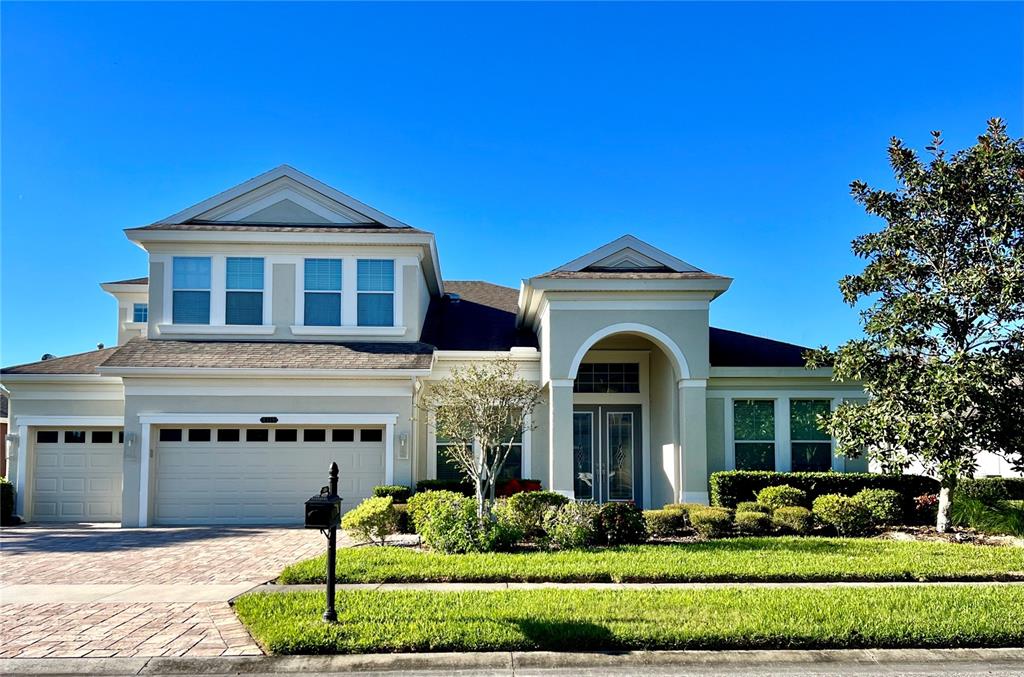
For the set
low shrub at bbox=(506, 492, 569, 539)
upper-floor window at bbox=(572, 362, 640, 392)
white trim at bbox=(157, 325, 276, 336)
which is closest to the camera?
low shrub at bbox=(506, 492, 569, 539)

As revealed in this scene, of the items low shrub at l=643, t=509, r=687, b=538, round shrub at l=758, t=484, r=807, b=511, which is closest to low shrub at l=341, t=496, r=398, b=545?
low shrub at l=643, t=509, r=687, b=538

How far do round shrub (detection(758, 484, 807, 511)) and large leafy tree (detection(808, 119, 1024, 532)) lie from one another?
5.30 ft

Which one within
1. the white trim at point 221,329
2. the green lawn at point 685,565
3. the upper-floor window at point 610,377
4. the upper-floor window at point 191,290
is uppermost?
the upper-floor window at point 191,290

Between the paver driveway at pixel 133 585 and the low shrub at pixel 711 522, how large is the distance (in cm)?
653

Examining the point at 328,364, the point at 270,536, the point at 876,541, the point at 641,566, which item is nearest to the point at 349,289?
the point at 328,364

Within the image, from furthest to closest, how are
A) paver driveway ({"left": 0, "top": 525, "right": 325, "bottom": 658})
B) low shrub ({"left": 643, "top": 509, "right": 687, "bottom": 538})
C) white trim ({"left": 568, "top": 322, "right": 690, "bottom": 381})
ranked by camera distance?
white trim ({"left": 568, "top": 322, "right": 690, "bottom": 381}) → low shrub ({"left": 643, "top": 509, "right": 687, "bottom": 538}) → paver driveway ({"left": 0, "top": 525, "right": 325, "bottom": 658})

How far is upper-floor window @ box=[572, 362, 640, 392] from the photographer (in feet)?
66.2

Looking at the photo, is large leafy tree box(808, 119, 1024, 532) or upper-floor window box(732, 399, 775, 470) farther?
upper-floor window box(732, 399, 775, 470)

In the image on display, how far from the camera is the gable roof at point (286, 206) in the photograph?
1905 centimetres

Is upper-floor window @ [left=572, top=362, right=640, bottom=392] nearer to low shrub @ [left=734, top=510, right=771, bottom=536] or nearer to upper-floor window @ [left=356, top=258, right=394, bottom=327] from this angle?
upper-floor window @ [left=356, top=258, right=394, bottom=327]

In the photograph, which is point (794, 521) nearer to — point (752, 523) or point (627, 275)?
point (752, 523)

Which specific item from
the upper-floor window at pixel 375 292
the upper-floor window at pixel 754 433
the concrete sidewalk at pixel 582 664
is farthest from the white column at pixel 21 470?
the upper-floor window at pixel 754 433

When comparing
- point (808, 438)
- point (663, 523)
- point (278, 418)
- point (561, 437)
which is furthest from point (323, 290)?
point (808, 438)

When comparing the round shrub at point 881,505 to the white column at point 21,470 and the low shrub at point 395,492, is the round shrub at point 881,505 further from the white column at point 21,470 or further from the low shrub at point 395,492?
the white column at point 21,470
